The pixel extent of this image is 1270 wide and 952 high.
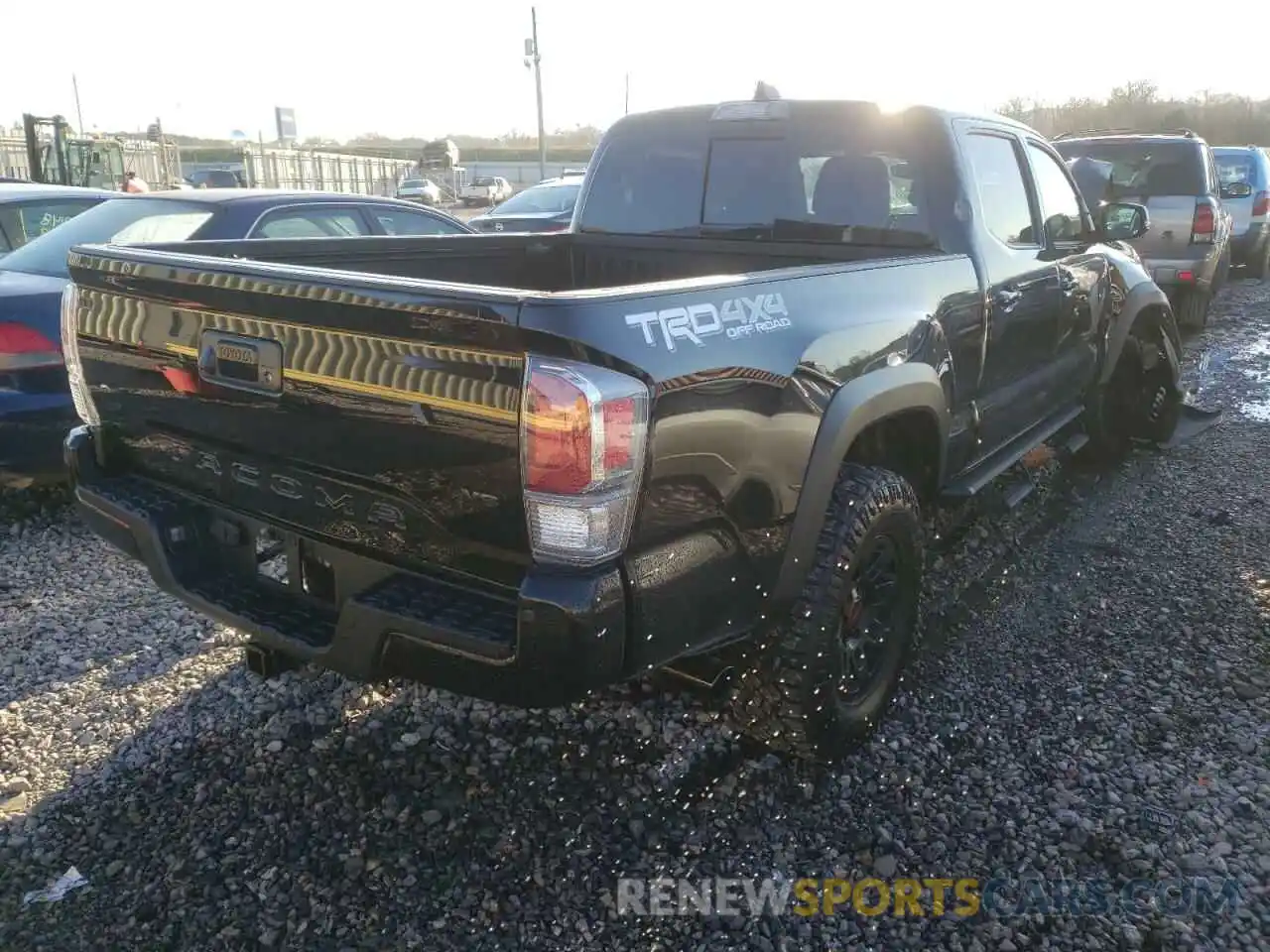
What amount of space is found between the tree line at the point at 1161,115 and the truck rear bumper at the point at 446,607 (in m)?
35.6

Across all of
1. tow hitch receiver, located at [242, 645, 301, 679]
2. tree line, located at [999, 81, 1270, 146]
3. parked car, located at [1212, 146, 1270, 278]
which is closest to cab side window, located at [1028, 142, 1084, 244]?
tow hitch receiver, located at [242, 645, 301, 679]

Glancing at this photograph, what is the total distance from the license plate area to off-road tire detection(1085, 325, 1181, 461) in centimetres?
454

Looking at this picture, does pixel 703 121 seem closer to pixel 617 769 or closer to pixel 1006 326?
pixel 1006 326

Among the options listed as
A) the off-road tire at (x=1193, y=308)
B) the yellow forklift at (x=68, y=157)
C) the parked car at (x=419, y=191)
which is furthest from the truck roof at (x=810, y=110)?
the parked car at (x=419, y=191)

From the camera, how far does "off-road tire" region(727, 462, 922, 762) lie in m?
2.69

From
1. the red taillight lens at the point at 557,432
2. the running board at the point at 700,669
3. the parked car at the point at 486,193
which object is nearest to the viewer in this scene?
the red taillight lens at the point at 557,432

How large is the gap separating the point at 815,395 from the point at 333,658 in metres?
1.33

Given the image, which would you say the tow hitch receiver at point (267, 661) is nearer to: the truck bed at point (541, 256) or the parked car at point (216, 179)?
the truck bed at point (541, 256)

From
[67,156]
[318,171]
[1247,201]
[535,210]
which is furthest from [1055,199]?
[318,171]

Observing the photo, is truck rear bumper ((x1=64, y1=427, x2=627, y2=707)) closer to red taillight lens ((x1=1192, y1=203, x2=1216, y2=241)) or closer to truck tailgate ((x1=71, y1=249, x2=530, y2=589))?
truck tailgate ((x1=71, y1=249, x2=530, y2=589))

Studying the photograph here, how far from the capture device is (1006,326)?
3.85 meters

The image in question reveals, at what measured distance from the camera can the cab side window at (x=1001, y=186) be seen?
3.83 meters

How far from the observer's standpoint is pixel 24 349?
4.56 meters

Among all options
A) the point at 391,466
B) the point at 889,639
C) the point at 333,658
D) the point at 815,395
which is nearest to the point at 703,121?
the point at 815,395
